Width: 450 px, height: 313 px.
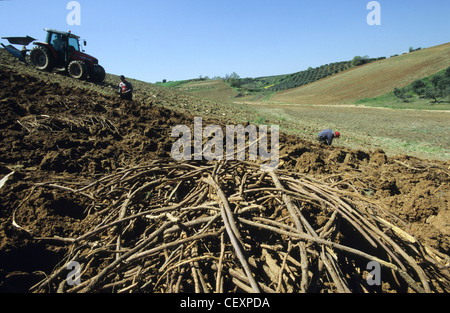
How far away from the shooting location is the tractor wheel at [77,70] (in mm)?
12789

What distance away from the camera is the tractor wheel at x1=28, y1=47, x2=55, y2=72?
42.3 ft

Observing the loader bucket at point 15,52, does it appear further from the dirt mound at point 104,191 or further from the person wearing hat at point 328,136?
the person wearing hat at point 328,136

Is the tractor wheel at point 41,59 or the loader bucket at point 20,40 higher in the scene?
the loader bucket at point 20,40

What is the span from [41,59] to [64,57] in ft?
4.29

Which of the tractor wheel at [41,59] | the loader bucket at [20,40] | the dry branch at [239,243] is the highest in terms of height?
the loader bucket at [20,40]

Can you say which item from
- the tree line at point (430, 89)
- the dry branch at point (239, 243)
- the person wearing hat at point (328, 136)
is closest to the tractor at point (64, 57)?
the person wearing hat at point (328, 136)

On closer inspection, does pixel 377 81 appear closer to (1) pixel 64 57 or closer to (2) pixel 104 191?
(1) pixel 64 57

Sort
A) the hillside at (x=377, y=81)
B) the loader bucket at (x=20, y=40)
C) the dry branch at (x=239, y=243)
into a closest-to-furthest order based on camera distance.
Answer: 1. the dry branch at (x=239, y=243)
2. the loader bucket at (x=20, y=40)
3. the hillside at (x=377, y=81)

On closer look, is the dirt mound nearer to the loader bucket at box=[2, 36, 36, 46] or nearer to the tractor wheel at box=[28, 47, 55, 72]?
the tractor wheel at box=[28, 47, 55, 72]

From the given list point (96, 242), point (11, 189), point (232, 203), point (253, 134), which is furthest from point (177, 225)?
point (253, 134)

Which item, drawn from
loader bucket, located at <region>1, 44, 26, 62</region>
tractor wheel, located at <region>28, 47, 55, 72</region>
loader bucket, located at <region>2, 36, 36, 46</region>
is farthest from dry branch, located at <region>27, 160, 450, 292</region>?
loader bucket, located at <region>2, 36, 36, 46</region>

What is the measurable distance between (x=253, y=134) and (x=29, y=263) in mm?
4178
